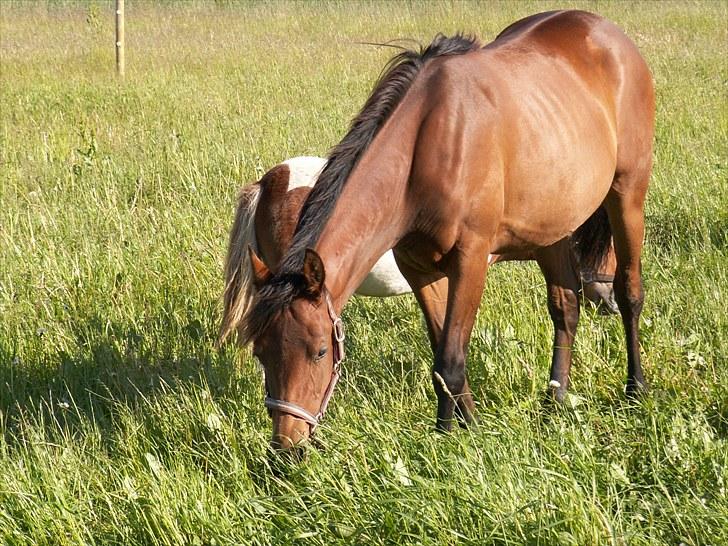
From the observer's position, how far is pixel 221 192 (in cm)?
672

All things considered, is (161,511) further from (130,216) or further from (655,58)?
(655,58)

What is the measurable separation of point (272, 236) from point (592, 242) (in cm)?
181

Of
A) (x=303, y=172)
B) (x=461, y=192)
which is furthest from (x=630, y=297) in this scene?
(x=303, y=172)

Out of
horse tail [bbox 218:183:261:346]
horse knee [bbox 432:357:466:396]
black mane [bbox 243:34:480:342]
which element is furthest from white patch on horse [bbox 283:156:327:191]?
horse knee [bbox 432:357:466:396]

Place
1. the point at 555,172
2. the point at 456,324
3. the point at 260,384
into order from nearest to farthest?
1. the point at 456,324
2. the point at 555,172
3. the point at 260,384

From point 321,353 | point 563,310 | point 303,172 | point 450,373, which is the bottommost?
point 563,310

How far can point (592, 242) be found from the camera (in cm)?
494

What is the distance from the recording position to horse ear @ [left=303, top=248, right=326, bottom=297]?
279 cm

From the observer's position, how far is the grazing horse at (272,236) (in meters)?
4.25

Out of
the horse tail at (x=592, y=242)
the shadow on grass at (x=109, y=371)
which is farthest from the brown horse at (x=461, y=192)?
the shadow on grass at (x=109, y=371)

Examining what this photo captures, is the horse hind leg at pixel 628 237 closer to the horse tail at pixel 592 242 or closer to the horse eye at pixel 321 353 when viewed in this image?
the horse tail at pixel 592 242

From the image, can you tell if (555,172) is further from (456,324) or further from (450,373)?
(450,373)

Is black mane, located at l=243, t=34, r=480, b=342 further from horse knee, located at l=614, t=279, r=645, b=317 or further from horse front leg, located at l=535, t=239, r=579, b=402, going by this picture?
horse knee, located at l=614, t=279, r=645, b=317

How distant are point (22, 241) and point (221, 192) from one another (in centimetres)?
158
